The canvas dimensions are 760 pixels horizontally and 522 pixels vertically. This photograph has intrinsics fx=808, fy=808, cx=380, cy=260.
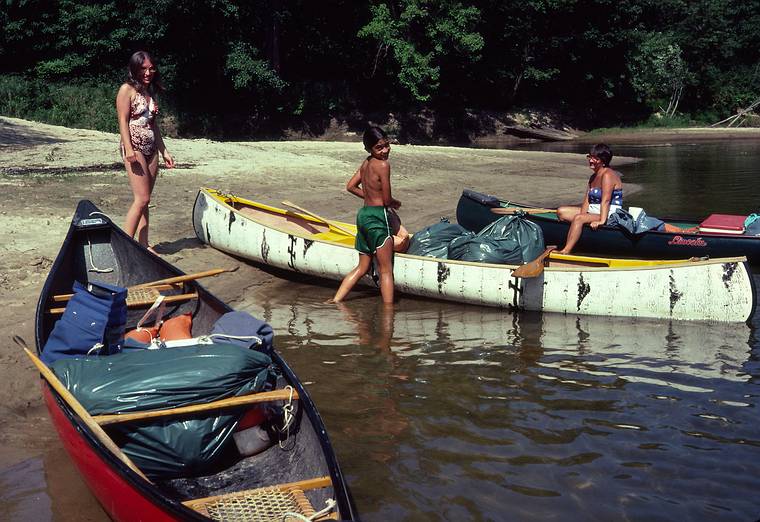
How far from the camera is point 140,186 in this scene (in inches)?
324

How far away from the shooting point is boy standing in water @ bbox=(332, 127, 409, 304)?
809 cm

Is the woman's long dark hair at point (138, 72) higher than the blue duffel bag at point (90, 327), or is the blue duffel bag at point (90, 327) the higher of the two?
the woman's long dark hair at point (138, 72)

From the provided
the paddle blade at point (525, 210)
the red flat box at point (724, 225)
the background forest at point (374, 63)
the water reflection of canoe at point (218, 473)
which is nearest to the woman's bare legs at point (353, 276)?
the paddle blade at point (525, 210)

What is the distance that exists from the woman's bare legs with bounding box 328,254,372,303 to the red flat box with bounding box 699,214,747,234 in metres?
4.73

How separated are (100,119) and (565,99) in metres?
22.3

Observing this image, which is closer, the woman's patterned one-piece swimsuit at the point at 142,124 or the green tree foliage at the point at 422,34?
the woman's patterned one-piece swimsuit at the point at 142,124

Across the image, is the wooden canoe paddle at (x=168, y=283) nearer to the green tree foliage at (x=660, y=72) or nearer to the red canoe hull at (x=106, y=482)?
the red canoe hull at (x=106, y=482)

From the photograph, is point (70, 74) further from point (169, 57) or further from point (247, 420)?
point (247, 420)

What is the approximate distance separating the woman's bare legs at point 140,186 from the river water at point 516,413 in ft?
4.83


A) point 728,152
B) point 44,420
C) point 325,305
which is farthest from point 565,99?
point 44,420

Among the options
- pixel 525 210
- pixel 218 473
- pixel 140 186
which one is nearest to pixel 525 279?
pixel 525 210

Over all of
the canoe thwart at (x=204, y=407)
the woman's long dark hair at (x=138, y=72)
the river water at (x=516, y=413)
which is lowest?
the river water at (x=516, y=413)

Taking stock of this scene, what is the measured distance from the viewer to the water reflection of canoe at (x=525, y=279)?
25.7 feet

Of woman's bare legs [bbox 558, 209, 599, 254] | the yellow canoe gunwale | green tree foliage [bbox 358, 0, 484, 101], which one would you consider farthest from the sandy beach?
green tree foliage [bbox 358, 0, 484, 101]
